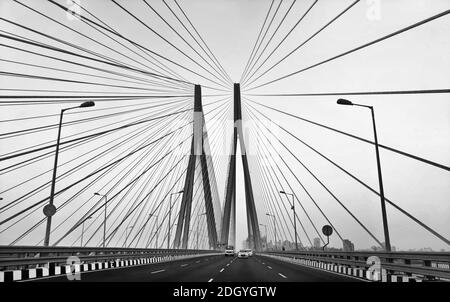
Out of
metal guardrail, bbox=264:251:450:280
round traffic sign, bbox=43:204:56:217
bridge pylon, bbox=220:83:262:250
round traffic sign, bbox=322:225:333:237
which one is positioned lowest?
metal guardrail, bbox=264:251:450:280

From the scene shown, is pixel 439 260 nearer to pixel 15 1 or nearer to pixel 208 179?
pixel 15 1

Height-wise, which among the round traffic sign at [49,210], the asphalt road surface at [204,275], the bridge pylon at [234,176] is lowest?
the asphalt road surface at [204,275]

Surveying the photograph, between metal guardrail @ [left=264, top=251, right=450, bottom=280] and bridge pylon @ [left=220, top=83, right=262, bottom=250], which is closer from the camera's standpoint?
metal guardrail @ [left=264, top=251, right=450, bottom=280]

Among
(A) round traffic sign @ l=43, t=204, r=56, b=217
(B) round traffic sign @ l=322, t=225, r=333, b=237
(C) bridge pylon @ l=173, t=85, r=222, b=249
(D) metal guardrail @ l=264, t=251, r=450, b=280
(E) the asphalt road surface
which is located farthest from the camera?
(C) bridge pylon @ l=173, t=85, r=222, b=249

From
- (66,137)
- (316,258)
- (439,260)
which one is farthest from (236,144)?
(439,260)

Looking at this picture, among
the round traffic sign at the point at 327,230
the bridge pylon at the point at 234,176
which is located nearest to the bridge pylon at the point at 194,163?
the bridge pylon at the point at 234,176

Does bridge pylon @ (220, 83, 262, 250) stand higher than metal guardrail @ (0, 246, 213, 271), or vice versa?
bridge pylon @ (220, 83, 262, 250)

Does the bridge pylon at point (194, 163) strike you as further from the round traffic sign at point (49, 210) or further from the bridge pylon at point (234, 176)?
the round traffic sign at point (49, 210)

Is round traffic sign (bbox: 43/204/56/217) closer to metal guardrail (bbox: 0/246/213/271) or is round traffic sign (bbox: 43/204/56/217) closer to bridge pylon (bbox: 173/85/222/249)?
metal guardrail (bbox: 0/246/213/271)

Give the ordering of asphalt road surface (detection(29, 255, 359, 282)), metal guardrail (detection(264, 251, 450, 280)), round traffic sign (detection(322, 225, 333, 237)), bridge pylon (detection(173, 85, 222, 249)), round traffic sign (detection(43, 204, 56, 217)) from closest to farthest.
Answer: metal guardrail (detection(264, 251, 450, 280)) → asphalt road surface (detection(29, 255, 359, 282)) → round traffic sign (detection(43, 204, 56, 217)) → round traffic sign (detection(322, 225, 333, 237)) → bridge pylon (detection(173, 85, 222, 249))

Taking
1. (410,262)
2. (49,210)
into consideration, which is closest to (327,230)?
(410,262)

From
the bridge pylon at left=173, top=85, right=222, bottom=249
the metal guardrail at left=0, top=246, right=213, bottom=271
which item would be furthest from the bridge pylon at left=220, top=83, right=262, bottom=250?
the metal guardrail at left=0, top=246, right=213, bottom=271

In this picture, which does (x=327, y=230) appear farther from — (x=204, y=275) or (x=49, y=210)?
(x=49, y=210)
